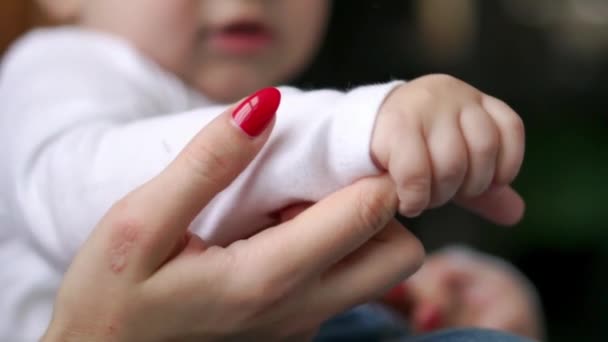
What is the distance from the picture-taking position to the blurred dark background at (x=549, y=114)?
49.4 inches

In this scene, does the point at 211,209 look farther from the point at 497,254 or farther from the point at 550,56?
the point at 550,56

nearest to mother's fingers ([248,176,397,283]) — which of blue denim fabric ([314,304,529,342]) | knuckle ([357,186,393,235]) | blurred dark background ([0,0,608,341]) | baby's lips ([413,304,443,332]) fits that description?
knuckle ([357,186,393,235])

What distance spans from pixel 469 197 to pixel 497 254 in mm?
922

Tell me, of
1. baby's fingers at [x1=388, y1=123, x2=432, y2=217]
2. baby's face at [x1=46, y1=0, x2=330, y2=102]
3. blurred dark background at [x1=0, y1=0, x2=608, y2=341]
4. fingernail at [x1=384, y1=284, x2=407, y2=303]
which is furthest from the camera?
blurred dark background at [x1=0, y1=0, x2=608, y2=341]

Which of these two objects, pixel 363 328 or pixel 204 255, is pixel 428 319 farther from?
pixel 204 255

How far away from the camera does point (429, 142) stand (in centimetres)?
36

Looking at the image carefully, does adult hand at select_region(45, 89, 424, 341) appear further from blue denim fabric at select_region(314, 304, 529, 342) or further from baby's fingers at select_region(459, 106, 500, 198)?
blue denim fabric at select_region(314, 304, 529, 342)

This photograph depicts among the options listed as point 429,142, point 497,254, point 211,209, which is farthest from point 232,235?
point 497,254

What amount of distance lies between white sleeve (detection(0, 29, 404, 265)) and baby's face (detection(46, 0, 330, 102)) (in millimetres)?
54

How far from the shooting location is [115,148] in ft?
1.58

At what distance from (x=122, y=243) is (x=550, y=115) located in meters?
1.10

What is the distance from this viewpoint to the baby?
0.36 meters

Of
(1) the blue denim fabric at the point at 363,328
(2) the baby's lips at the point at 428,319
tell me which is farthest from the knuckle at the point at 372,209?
(2) the baby's lips at the point at 428,319

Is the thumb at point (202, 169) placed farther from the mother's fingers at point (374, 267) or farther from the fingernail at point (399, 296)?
the fingernail at point (399, 296)
